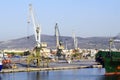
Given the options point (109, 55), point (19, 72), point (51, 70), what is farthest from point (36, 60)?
point (109, 55)

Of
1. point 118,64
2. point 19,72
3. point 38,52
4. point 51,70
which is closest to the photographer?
point 118,64

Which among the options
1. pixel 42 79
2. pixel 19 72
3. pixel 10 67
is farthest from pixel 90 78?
pixel 10 67

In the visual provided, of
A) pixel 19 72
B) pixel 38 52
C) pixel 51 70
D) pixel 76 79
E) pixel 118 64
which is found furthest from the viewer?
pixel 38 52

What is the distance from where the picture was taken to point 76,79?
89.6 metres

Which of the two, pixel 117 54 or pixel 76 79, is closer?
pixel 76 79

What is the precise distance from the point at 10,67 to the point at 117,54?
3203 centimetres

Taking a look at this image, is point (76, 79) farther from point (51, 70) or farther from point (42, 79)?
point (51, 70)

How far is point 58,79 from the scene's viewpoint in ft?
→ 294

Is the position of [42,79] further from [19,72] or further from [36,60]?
[36,60]

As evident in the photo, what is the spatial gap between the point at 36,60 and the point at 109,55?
4097 centimetres

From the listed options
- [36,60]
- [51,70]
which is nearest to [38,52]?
[36,60]

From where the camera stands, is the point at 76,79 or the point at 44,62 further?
the point at 44,62

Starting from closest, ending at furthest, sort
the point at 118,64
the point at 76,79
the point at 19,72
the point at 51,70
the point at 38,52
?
1. the point at 76,79
2. the point at 118,64
3. the point at 19,72
4. the point at 51,70
5. the point at 38,52

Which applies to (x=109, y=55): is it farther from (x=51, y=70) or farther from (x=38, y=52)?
(x=38, y=52)
